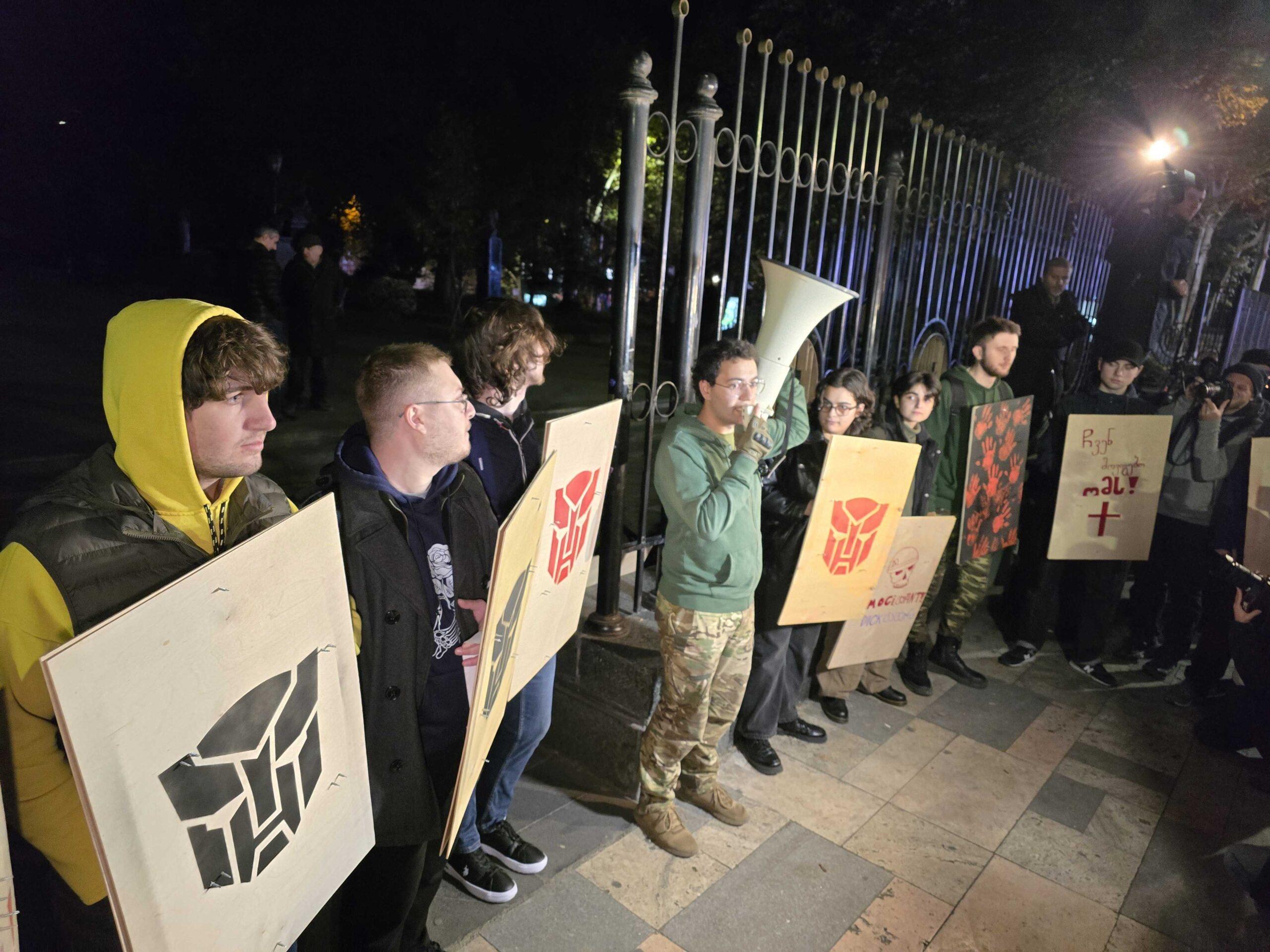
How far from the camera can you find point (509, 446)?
2389mm

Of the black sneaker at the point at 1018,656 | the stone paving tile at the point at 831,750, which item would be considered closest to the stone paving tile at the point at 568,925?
the stone paving tile at the point at 831,750

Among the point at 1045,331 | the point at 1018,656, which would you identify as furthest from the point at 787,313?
the point at 1045,331

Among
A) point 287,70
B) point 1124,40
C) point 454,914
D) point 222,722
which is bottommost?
point 454,914

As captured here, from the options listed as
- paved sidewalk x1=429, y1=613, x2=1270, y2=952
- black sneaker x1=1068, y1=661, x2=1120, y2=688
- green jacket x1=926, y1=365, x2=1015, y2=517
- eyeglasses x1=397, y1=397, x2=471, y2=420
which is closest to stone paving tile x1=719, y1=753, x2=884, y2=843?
paved sidewalk x1=429, y1=613, x2=1270, y2=952

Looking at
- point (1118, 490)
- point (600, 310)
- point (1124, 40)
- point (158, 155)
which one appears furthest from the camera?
point (600, 310)

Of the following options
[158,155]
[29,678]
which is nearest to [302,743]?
[29,678]

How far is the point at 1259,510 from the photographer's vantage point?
12.4 ft

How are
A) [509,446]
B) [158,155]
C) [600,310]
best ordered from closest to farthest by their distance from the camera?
[509,446], [158,155], [600,310]

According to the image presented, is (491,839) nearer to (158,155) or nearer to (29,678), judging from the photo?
(29,678)

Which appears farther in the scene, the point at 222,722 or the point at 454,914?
the point at 454,914

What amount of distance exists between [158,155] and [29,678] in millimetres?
27263

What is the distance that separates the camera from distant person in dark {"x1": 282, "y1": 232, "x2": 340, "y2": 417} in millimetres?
7844

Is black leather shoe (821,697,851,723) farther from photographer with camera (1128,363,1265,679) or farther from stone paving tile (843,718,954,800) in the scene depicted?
photographer with camera (1128,363,1265,679)

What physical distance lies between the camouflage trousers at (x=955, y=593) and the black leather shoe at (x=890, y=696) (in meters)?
0.33
